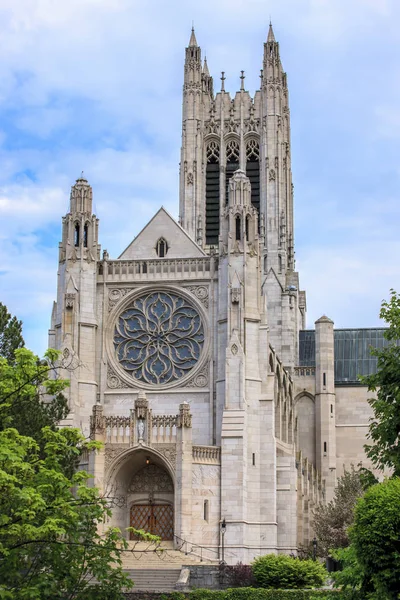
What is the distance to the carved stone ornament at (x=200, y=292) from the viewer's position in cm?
5469

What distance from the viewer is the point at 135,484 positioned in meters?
51.3

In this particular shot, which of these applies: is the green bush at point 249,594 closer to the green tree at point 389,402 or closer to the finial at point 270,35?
the green tree at point 389,402

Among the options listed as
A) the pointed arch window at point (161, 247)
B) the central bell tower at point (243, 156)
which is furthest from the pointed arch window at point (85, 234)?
the central bell tower at point (243, 156)

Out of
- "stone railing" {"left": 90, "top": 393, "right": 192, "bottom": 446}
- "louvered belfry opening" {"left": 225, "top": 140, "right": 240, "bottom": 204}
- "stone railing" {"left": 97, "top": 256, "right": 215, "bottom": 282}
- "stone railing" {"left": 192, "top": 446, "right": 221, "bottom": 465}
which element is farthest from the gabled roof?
"louvered belfry opening" {"left": 225, "top": 140, "right": 240, "bottom": 204}

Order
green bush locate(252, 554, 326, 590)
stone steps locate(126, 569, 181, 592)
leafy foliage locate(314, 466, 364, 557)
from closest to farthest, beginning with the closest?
green bush locate(252, 554, 326, 590), stone steps locate(126, 569, 181, 592), leafy foliage locate(314, 466, 364, 557)

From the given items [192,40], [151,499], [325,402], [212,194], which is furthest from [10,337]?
[192,40]

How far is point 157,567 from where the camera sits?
44125mm

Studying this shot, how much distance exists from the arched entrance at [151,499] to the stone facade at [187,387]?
5 centimetres

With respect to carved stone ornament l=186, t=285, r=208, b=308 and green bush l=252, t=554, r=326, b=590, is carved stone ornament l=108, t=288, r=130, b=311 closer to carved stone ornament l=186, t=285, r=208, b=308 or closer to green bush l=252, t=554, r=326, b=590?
carved stone ornament l=186, t=285, r=208, b=308

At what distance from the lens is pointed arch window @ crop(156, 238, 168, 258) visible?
186 feet

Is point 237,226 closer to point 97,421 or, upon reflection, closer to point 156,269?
point 156,269

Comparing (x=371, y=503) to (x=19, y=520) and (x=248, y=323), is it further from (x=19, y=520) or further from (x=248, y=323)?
(x=248, y=323)

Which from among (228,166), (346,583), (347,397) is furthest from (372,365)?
(346,583)

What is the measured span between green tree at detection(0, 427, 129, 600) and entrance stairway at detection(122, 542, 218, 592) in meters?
15.3
